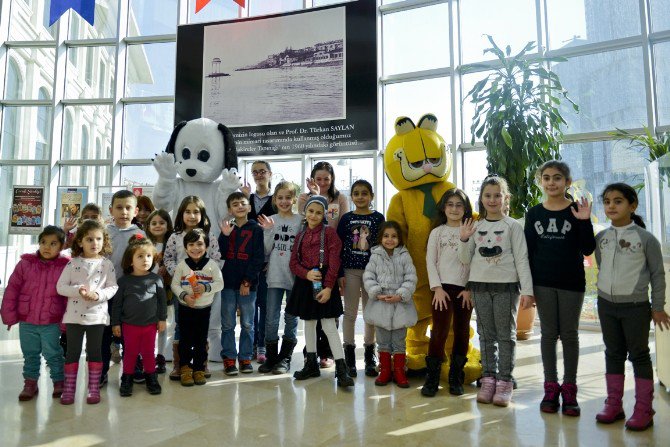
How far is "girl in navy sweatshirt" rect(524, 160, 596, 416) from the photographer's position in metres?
2.10

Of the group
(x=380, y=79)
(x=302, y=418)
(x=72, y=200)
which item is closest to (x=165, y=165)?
(x=302, y=418)

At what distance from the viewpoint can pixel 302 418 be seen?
2053 millimetres

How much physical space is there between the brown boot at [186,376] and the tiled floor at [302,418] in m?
0.07

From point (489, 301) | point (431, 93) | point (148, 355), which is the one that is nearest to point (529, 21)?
point (431, 93)

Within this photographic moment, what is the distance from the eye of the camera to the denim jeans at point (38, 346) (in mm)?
2363

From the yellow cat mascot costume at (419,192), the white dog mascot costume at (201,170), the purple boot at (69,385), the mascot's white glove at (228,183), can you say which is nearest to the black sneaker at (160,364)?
the white dog mascot costume at (201,170)

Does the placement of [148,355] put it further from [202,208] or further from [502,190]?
[502,190]

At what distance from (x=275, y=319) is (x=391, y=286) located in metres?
0.83

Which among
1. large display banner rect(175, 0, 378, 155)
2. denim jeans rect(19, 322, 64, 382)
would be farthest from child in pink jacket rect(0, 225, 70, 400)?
large display banner rect(175, 0, 378, 155)

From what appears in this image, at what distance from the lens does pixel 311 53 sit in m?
5.97

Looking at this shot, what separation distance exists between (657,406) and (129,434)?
252cm

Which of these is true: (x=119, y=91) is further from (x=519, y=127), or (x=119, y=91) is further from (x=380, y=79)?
(x=519, y=127)

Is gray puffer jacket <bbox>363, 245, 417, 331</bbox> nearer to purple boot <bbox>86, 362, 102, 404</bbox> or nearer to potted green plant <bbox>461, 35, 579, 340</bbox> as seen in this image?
purple boot <bbox>86, 362, 102, 404</bbox>

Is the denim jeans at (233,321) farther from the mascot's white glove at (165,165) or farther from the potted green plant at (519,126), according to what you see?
the potted green plant at (519,126)
